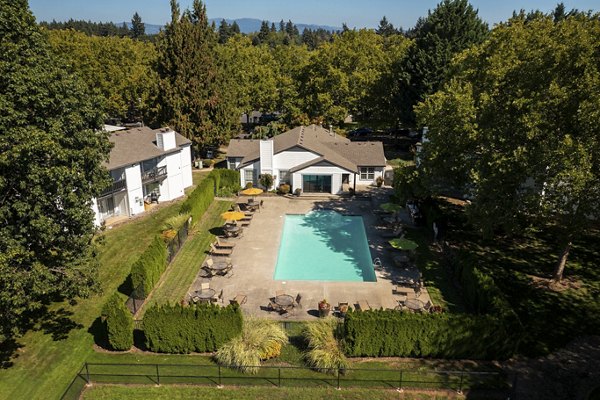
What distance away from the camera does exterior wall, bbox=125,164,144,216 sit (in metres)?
38.1

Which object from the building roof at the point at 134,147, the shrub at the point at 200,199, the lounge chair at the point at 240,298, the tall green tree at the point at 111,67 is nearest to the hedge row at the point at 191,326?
the lounge chair at the point at 240,298

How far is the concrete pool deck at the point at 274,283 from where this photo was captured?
2484 centimetres

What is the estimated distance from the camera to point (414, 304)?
77.8 ft

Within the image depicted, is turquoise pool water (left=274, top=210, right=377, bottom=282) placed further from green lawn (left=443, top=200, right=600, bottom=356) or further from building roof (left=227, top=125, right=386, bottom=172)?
building roof (left=227, top=125, right=386, bottom=172)

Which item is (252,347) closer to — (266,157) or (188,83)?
(266,157)

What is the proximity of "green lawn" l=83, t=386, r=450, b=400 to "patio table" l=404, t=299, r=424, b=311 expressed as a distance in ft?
19.1

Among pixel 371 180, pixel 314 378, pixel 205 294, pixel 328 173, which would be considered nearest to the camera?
pixel 314 378

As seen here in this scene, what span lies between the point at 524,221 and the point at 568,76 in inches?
340

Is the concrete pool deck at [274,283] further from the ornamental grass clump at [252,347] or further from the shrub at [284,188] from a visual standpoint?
the shrub at [284,188]

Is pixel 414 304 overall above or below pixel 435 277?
above

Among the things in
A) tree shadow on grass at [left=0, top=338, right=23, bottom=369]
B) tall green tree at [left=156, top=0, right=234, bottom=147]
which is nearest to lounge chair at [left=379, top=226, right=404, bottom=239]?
tree shadow on grass at [left=0, top=338, right=23, bottom=369]

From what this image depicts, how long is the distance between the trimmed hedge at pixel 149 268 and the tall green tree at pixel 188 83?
28.6m

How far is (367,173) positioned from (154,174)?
79.5ft

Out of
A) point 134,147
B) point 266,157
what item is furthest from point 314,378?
point 266,157
